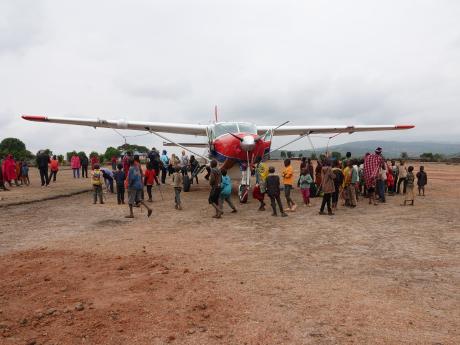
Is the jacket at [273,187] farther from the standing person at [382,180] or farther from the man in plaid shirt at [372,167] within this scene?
the standing person at [382,180]

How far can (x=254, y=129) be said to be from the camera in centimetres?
1474

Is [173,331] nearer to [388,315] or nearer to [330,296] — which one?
[330,296]

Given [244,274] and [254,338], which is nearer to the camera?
[254,338]

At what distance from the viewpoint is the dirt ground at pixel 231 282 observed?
3.59m

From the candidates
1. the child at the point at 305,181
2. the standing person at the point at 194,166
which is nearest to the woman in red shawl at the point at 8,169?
the standing person at the point at 194,166

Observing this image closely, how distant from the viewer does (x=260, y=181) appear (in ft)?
40.4

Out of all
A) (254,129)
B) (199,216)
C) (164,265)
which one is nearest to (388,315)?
(164,265)

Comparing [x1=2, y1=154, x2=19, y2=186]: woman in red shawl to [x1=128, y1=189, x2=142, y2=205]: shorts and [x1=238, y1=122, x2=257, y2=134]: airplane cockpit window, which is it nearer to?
[x1=128, y1=189, x2=142, y2=205]: shorts

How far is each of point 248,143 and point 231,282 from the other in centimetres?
820

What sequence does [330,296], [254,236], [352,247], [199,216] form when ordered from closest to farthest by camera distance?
[330,296] < [352,247] < [254,236] < [199,216]

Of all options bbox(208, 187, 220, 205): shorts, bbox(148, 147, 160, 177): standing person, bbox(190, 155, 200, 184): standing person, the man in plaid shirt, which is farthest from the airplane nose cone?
bbox(190, 155, 200, 184): standing person

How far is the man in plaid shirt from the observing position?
11602 millimetres

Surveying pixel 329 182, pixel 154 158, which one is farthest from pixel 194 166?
pixel 329 182

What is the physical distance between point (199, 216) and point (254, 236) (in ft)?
9.30
